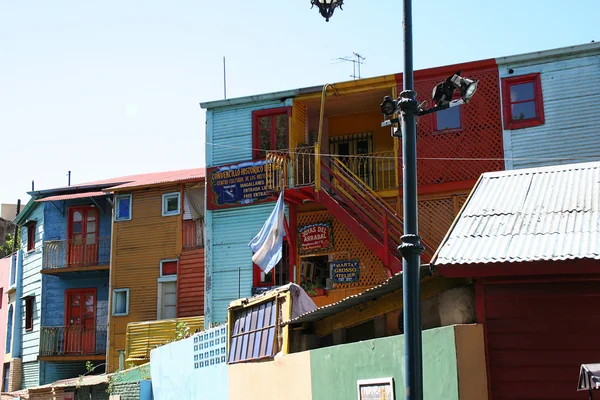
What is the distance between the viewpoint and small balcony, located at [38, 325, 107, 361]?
2966 centimetres

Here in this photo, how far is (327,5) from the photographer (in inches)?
350

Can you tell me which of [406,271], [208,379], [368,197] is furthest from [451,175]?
[406,271]

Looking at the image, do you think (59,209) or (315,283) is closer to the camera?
(315,283)

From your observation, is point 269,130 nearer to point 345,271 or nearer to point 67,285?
point 345,271

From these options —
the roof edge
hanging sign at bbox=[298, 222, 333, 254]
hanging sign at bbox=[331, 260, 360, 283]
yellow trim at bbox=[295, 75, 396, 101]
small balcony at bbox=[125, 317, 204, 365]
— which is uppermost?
the roof edge

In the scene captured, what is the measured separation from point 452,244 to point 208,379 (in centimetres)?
851

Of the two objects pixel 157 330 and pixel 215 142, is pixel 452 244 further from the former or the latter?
pixel 157 330

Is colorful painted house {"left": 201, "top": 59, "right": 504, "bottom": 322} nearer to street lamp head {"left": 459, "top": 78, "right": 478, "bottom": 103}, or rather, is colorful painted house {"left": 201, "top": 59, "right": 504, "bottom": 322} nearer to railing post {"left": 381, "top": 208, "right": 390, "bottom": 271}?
railing post {"left": 381, "top": 208, "right": 390, "bottom": 271}

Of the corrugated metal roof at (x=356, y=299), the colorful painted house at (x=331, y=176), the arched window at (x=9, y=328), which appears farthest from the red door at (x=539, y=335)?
the arched window at (x=9, y=328)

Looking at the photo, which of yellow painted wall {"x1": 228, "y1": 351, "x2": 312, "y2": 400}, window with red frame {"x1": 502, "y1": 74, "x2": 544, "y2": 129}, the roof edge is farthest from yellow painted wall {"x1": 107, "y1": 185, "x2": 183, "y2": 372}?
yellow painted wall {"x1": 228, "y1": 351, "x2": 312, "y2": 400}

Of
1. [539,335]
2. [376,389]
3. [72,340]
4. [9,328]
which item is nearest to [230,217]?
[72,340]

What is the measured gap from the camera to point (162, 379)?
67.3 ft

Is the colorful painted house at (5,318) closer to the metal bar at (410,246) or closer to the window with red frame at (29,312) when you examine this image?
the window with red frame at (29,312)

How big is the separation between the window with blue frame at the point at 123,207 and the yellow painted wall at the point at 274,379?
45.9ft
